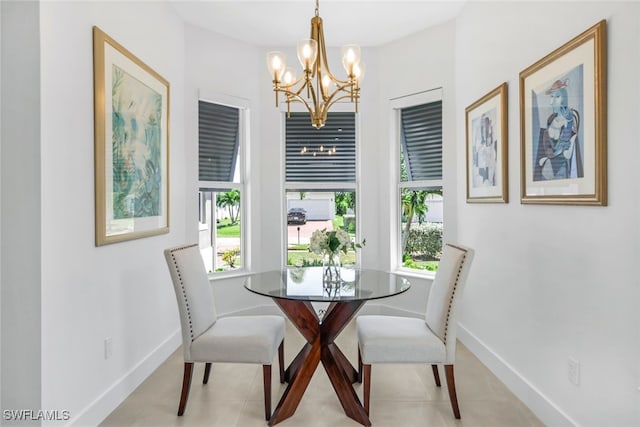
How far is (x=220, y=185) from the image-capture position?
3.72 metres

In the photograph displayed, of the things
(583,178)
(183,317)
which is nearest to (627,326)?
(583,178)

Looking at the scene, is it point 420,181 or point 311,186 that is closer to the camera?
point 420,181

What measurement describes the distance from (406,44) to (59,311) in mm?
3501

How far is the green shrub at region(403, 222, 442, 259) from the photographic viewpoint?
3674 mm

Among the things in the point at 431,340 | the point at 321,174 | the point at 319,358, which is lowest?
the point at 319,358

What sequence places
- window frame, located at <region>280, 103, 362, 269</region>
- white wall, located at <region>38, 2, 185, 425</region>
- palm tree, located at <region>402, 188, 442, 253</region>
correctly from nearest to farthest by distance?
white wall, located at <region>38, 2, 185, 425</region> < palm tree, located at <region>402, 188, 442, 253</region> < window frame, located at <region>280, 103, 362, 269</region>

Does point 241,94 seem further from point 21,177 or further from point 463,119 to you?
point 21,177

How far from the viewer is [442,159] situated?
3.56 meters

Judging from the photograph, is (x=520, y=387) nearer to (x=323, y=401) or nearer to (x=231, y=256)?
(x=323, y=401)

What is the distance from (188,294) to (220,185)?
5.60 feet

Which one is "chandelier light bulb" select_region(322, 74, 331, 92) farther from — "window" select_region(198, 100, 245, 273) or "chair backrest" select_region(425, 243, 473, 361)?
"window" select_region(198, 100, 245, 273)

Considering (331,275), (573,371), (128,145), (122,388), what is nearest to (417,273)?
(331,275)

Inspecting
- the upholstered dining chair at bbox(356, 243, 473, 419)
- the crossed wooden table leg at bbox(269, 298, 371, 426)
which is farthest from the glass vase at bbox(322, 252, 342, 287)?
the upholstered dining chair at bbox(356, 243, 473, 419)

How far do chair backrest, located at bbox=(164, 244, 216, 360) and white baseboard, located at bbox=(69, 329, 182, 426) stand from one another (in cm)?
50
